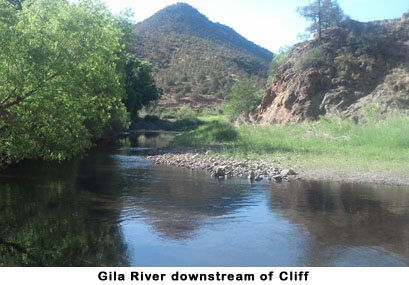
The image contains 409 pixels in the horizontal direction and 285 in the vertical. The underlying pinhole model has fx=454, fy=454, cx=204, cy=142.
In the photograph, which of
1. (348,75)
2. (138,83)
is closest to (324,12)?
(348,75)

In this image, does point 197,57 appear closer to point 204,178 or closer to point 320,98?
point 320,98

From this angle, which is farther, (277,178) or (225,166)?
(225,166)

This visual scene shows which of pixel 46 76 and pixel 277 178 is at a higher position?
pixel 46 76

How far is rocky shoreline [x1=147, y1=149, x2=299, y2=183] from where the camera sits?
20.2 meters

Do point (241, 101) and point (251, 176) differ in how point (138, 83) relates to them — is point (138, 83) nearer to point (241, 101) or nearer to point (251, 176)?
point (241, 101)

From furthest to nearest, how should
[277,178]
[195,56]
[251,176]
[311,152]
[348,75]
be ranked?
[195,56]
[348,75]
[311,152]
[251,176]
[277,178]

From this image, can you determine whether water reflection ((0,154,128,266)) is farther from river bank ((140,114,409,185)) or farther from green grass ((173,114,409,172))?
green grass ((173,114,409,172))

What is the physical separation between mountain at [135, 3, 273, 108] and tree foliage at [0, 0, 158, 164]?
69885 millimetres

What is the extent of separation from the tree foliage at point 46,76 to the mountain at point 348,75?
84.1 feet

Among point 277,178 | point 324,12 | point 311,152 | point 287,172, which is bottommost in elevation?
point 277,178

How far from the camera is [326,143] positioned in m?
29.2

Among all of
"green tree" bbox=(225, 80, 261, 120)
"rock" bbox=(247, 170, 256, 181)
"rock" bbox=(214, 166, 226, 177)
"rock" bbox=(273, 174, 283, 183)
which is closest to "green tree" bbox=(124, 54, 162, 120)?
"green tree" bbox=(225, 80, 261, 120)

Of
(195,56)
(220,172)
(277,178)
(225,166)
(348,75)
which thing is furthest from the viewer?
(195,56)

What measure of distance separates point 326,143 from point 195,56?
90904mm
